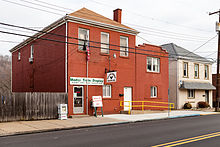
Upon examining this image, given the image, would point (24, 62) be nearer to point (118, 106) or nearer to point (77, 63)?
point (77, 63)

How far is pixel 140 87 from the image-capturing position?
23891 mm

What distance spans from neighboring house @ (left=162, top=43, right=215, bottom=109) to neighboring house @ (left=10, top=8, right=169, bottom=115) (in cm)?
504

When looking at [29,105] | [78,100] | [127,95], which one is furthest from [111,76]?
[29,105]

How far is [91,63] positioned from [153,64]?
8.01 metres

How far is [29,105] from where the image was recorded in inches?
659

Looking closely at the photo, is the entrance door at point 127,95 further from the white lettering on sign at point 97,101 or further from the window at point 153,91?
the white lettering on sign at point 97,101

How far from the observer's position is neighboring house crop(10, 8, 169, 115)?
19328mm

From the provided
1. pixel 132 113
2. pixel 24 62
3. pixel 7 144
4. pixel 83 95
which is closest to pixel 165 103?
pixel 132 113

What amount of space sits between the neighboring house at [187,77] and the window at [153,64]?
4938 mm

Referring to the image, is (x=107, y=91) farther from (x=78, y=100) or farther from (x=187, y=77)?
(x=187, y=77)

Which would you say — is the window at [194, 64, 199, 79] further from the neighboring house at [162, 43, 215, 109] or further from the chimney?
the chimney

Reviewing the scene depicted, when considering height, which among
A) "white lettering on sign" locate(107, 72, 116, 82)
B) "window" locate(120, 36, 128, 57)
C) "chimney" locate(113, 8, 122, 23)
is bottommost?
"white lettering on sign" locate(107, 72, 116, 82)

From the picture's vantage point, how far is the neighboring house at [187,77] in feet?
102

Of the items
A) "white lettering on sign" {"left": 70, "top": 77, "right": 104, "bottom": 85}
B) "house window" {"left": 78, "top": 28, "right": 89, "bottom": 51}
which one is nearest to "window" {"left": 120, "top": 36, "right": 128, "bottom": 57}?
"white lettering on sign" {"left": 70, "top": 77, "right": 104, "bottom": 85}
